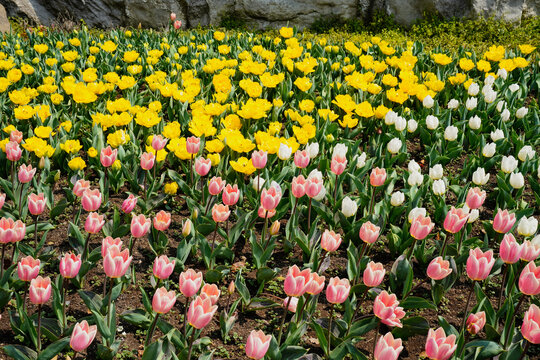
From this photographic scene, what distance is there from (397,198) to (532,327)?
1.25 m

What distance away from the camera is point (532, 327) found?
1.75m

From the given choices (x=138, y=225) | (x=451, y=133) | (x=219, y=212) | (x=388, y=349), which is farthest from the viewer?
(x=451, y=133)

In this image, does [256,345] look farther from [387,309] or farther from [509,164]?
[509,164]

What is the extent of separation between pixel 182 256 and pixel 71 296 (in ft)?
1.69

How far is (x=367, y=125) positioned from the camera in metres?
4.20

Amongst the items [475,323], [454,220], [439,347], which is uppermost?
[454,220]

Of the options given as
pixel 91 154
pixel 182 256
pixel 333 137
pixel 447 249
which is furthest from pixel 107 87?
pixel 447 249

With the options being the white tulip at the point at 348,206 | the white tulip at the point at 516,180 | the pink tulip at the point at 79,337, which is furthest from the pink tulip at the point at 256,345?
the white tulip at the point at 516,180

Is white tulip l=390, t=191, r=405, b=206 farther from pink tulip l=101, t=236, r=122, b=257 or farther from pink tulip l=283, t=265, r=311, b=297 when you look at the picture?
pink tulip l=101, t=236, r=122, b=257

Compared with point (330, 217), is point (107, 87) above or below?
above

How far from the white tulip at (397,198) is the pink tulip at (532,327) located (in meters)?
1.19

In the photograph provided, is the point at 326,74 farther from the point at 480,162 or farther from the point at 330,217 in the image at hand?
the point at 330,217

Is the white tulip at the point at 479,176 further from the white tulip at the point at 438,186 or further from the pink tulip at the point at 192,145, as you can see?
the pink tulip at the point at 192,145

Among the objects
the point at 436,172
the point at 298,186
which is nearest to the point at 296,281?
the point at 298,186
